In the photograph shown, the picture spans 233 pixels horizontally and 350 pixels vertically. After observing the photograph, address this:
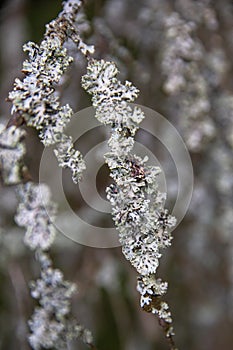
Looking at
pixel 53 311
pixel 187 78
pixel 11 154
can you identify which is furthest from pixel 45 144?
pixel 187 78

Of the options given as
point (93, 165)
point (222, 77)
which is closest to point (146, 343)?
point (93, 165)

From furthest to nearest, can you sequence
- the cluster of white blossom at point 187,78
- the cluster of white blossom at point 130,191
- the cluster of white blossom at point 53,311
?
the cluster of white blossom at point 187,78
the cluster of white blossom at point 53,311
the cluster of white blossom at point 130,191

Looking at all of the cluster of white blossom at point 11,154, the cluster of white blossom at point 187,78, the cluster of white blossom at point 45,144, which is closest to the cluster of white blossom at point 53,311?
the cluster of white blossom at point 45,144

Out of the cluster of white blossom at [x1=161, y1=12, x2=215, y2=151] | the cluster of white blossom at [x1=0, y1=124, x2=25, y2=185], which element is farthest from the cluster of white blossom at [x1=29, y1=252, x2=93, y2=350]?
the cluster of white blossom at [x1=161, y1=12, x2=215, y2=151]

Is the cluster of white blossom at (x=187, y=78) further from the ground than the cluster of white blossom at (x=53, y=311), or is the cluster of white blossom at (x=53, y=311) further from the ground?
the cluster of white blossom at (x=187, y=78)

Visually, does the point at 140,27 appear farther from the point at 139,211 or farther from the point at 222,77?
the point at 139,211

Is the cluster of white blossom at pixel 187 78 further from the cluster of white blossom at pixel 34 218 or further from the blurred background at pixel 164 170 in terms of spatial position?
the cluster of white blossom at pixel 34 218

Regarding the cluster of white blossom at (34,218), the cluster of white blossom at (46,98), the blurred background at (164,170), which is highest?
the blurred background at (164,170)
